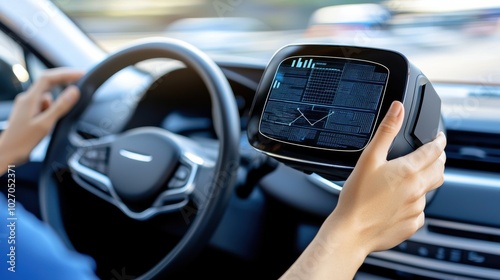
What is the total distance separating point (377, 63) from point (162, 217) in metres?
0.75

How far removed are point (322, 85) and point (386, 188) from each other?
0.22 meters

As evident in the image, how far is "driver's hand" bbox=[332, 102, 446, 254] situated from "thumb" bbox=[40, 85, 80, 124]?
34.3 inches

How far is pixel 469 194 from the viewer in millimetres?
1339

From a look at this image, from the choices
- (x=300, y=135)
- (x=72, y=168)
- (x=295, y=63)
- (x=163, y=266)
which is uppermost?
(x=295, y=63)

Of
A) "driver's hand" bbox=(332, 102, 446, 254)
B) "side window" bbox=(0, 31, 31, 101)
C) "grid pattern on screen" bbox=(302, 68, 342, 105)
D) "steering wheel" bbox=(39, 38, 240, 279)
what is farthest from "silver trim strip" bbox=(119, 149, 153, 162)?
"side window" bbox=(0, 31, 31, 101)

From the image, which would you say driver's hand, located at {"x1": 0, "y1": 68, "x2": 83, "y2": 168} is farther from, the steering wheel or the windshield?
the windshield

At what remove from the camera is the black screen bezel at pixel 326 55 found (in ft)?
3.14

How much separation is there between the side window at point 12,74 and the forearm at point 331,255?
1483mm

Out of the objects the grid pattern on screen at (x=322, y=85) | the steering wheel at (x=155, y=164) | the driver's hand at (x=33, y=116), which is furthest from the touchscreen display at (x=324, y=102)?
the driver's hand at (x=33, y=116)

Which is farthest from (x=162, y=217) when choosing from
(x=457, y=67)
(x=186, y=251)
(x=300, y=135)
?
(x=457, y=67)

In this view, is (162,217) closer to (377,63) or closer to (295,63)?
(295,63)

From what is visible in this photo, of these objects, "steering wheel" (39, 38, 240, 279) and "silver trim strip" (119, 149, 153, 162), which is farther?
"silver trim strip" (119, 149, 153, 162)

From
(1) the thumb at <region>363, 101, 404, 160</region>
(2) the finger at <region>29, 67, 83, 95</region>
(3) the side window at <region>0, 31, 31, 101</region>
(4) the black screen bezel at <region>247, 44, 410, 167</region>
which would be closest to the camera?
(1) the thumb at <region>363, 101, 404, 160</region>

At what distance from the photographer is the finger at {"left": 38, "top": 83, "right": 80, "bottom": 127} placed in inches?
61.7
